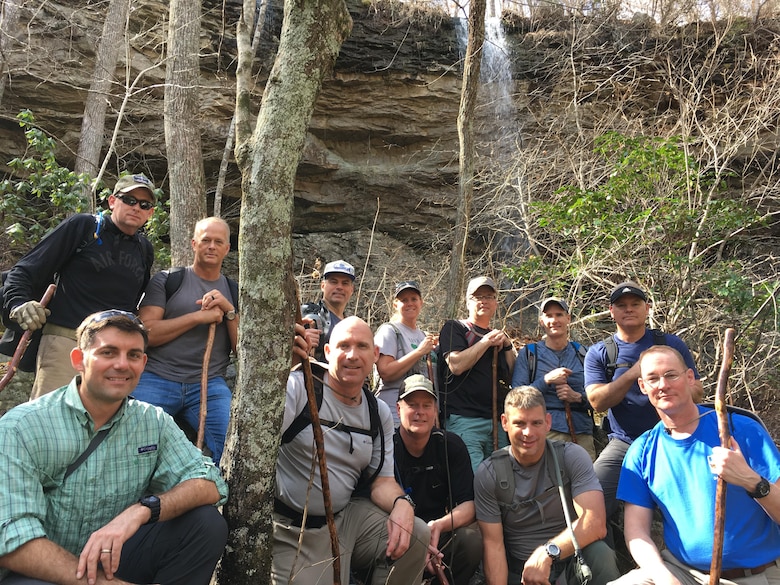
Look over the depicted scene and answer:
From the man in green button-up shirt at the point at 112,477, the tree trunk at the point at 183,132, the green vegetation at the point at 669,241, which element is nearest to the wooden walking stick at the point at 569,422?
the green vegetation at the point at 669,241

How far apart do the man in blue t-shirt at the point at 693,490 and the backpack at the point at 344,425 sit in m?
1.54

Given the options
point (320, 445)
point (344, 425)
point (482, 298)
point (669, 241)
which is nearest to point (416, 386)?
point (344, 425)

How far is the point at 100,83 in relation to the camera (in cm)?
1149

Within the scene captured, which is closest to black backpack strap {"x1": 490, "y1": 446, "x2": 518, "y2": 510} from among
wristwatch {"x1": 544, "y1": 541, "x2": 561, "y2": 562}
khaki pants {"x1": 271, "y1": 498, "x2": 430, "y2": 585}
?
wristwatch {"x1": 544, "y1": 541, "x2": 561, "y2": 562}

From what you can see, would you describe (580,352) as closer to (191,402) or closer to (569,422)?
(569,422)

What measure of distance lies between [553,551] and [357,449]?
1348 mm

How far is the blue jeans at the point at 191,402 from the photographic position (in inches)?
167

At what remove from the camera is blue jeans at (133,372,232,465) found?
4230 mm

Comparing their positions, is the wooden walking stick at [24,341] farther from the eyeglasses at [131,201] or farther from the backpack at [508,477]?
the backpack at [508,477]

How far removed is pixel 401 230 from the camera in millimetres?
16188

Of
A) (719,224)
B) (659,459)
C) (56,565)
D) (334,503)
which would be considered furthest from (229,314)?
(719,224)

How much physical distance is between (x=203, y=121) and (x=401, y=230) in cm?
580

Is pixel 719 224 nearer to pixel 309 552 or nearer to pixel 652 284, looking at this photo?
pixel 652 284

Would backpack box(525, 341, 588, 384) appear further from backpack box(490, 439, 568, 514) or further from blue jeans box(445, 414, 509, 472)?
backpack box(490, 439, 568, 514)
